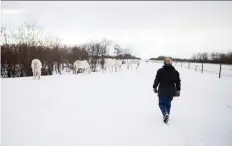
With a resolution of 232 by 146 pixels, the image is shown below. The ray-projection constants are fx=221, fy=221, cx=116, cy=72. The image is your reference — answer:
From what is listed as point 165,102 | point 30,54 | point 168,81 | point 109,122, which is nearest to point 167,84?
point 168,81

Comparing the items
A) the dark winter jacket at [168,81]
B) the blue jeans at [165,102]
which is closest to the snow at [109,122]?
the blue jeans at [165,102]

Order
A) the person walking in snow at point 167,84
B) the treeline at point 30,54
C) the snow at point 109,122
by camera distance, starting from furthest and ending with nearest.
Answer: the treeline at point 30,54 → the person walking in snow at point 167,84 → the snow at point 109,122

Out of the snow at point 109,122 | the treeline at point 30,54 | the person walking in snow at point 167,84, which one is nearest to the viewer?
the snow at point 109,122

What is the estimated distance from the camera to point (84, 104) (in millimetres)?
7973

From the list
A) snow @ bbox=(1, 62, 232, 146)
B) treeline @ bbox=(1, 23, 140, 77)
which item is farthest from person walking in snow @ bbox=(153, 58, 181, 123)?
treeline @ bbox=(1, 23, 140, 77)

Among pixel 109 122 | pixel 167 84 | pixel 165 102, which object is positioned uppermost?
pixel 167 84

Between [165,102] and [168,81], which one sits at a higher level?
[168,81]

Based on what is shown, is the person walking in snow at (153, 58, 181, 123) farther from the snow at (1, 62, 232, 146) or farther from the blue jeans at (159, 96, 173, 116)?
the snow at (1, 62, 232, 146)

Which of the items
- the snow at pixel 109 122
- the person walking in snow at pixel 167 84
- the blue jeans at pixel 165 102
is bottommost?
the snow at pixel 109 122

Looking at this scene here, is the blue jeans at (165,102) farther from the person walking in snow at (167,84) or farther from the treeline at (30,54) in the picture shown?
the treeline at (30,54)

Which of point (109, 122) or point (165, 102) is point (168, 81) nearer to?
point (165, 102)

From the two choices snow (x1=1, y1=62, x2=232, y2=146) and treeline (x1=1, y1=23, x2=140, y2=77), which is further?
treeline (x1=1, y1=23, x2=140, y2=77)

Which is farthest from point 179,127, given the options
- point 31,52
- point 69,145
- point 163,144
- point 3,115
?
point 31,52

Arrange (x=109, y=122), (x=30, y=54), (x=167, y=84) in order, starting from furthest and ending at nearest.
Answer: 1. (x=30, y=54)
2. (x=167, y=84)
3. (x=109, y=122)
